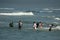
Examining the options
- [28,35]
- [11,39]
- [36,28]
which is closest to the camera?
[11,39]

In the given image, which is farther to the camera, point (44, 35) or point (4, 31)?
point (4, 31)

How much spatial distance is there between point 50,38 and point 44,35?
84.6 inches

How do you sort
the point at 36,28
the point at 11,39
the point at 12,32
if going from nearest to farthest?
the point at 11,39 → the point at 12,32 → the point at 36,28

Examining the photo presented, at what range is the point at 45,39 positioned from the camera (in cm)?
3219

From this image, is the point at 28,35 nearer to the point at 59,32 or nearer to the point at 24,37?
the point at 24,37

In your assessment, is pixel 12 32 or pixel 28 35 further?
pixel 12 32

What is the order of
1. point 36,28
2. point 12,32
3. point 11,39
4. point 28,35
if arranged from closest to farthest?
point 11,39, point 28,35, point 12,32, point 36,28

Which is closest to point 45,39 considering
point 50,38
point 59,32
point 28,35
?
point 50,38

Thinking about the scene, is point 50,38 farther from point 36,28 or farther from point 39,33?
point 36,28

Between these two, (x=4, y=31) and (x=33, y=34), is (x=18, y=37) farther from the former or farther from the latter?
(x=4, y=31)

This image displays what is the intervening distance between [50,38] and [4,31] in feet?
25.0

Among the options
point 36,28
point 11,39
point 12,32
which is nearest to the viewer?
point 11,39

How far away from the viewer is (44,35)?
115ft

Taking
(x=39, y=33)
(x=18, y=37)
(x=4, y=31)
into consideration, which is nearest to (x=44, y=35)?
(x=39, y=33)
